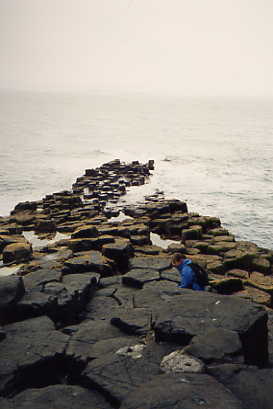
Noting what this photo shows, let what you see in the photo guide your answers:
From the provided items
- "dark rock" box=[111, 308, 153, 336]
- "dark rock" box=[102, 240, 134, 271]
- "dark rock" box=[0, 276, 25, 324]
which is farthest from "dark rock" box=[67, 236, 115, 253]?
"dark rock" box=[111, 308, 153, 336]

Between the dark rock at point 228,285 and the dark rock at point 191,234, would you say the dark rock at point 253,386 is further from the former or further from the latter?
the dark rock at point 191,234

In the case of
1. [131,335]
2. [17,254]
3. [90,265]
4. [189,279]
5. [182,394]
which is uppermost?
[182,394]

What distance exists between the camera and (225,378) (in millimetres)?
3537

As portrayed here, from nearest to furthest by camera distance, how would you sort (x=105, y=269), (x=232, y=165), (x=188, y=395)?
(x=188, y=395)
(x=105, y=269)
(x=232, y=165)

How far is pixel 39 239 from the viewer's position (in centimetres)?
1267

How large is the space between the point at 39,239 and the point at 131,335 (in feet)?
27.9

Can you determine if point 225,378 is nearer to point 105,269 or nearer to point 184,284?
point 184,284

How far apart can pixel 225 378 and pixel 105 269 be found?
467cm

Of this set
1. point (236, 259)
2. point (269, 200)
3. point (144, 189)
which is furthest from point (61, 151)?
point (236, 259)

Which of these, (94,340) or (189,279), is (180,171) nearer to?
(189,279)

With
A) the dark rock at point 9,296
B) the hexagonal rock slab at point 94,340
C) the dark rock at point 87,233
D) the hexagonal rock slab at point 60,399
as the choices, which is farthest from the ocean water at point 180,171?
the hexagonal rock slab at point 60,399

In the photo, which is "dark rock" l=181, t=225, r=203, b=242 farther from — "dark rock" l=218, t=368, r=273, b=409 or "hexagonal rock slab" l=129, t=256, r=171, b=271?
"dark rock" l=218, t=368, r=273, b=409

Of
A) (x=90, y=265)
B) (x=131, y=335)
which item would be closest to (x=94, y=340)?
(x=131, y=335)

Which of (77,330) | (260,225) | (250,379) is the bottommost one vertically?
(260,225)
